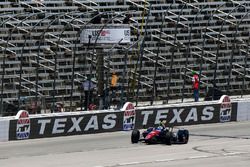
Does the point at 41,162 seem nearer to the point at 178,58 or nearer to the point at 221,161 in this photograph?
the point at 221,161

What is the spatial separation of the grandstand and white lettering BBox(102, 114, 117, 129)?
894mm

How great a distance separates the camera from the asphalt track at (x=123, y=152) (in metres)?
19.6

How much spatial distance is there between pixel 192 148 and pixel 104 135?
5.36m

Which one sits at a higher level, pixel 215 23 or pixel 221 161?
pixel 215 23

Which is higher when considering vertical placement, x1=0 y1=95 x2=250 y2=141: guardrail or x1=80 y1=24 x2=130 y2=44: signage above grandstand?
x1=80 y1=24 x2=130 y2=44: signage above grandstand

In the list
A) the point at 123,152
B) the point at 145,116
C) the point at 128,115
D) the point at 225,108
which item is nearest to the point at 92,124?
the point at 128,115

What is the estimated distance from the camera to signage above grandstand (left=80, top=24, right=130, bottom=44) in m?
29.7

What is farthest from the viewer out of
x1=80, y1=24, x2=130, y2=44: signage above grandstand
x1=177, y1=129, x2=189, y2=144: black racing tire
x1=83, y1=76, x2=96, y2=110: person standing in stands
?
x1=80, y1=24, x2=130, y2=44: signage above grandstand

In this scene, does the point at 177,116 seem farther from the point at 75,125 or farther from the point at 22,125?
the point at 22,125

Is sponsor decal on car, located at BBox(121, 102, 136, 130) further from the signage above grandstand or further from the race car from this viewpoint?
the race car

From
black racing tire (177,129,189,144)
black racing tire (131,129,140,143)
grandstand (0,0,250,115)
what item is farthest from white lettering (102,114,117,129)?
black racing tire (177,129,189,144)

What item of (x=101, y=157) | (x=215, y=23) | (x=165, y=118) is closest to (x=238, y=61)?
(x=215, y=23)

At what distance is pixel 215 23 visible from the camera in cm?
3856

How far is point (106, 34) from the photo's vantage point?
3014 cm
